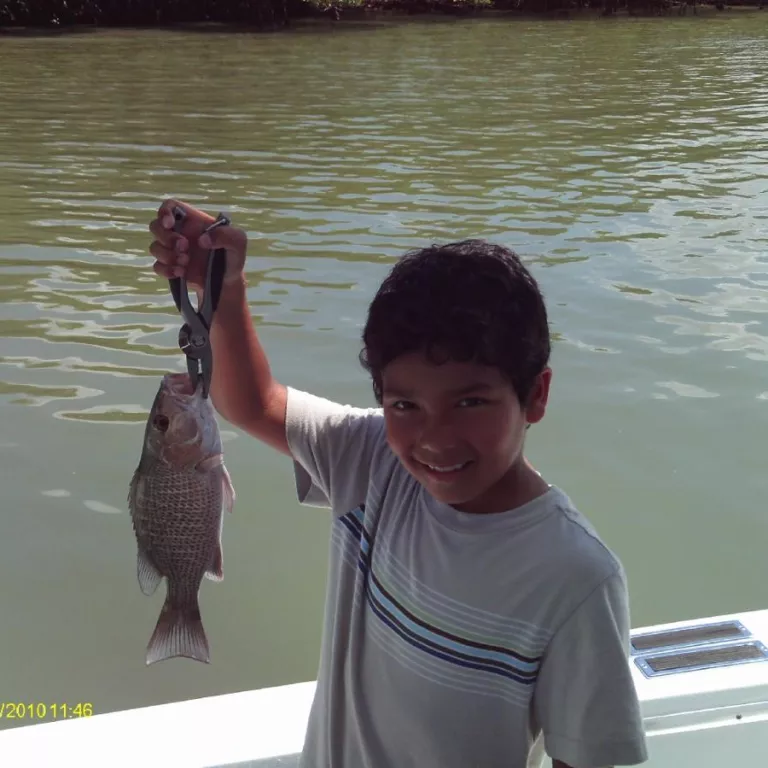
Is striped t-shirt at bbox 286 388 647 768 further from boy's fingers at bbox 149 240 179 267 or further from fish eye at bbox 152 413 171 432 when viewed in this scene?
boy's fingers at bbox 149 240 179 267

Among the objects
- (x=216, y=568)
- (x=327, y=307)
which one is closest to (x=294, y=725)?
(x=216, y=568)

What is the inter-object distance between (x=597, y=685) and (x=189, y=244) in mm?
1135

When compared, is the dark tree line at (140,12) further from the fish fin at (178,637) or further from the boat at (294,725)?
the fish fin at (178,637)

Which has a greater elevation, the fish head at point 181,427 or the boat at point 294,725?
the fish head at point 181,427

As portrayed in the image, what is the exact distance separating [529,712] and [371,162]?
11512 millimetres

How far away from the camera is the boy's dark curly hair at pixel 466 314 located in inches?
70.4

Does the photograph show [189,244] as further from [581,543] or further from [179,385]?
[581,543]

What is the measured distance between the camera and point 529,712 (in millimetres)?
1748

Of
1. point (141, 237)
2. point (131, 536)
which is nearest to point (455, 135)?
point (141, 237)

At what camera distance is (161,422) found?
1.97m

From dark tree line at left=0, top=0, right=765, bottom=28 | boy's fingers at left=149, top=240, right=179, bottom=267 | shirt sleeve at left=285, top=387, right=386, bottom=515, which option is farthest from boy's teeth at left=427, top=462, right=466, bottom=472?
dark tree line at left=0, top=0, right=765, bottom=28

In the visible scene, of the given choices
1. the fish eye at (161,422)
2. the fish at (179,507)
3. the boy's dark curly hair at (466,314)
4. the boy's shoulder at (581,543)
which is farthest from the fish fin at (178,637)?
the boy's shoulder at (581,543)

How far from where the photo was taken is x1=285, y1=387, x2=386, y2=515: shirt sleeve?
2.09 meters

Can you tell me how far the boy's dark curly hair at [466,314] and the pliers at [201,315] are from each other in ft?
1.02
